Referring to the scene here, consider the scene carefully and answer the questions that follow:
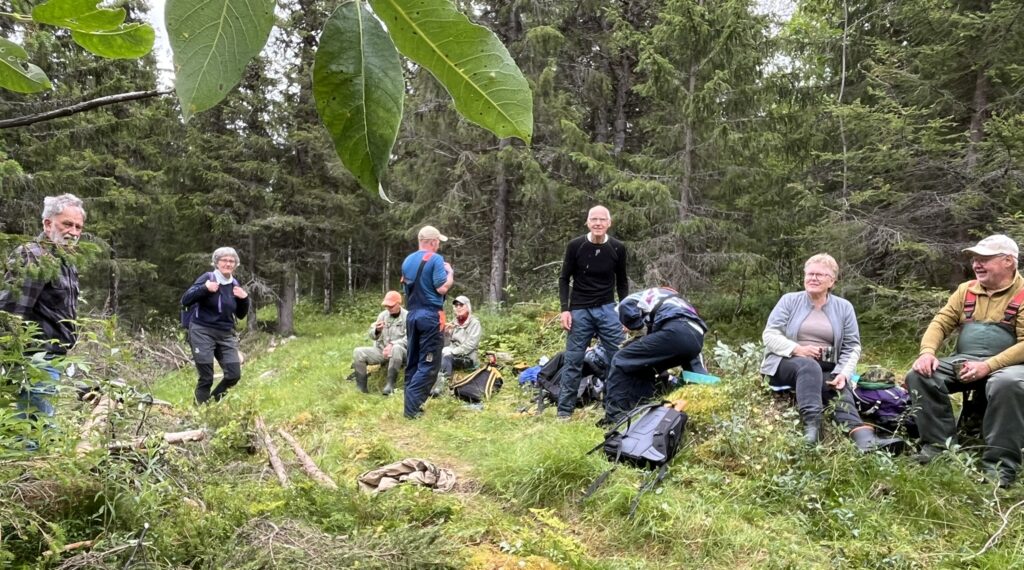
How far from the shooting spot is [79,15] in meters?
0.41

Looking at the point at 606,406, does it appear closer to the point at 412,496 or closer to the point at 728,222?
the point at 412,496

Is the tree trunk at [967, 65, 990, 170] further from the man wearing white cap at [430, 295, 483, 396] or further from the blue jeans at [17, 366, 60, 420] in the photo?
the blue jeans at [17, 366, 60, 420]

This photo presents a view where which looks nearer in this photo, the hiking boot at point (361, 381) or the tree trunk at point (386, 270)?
the hiking boot at point (361, 381)

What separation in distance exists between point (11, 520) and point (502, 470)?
239 cm

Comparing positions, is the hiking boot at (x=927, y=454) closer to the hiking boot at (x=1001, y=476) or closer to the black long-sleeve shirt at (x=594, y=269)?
the hiking boot at (x=1001, y=476)

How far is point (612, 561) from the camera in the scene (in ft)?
8.41

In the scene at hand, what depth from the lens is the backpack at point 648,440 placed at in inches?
132

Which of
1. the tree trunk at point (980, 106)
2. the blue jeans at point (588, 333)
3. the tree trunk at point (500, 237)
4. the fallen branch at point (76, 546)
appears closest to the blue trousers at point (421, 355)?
the blue jeans at point (588, 333)

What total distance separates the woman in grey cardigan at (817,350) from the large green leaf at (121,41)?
374 centimetres

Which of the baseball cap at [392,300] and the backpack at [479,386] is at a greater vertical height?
the baseball cap at [392,300]

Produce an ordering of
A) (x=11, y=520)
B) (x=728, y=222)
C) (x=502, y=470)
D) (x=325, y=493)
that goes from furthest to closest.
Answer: (x=728, y=222) < (x=502, y=470) < (x=325, y=493) < (x=11, y=520)

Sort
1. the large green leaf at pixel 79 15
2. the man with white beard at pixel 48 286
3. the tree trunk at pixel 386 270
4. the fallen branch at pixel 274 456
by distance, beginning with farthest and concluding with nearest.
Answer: the tree trunk at pixel 386 270, the fallen branch at pixel 274 456, the man with white beard at pixel 48 286, the large green leaf at pixel 79 15

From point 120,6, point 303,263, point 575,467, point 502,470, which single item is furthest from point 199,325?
point 303,263

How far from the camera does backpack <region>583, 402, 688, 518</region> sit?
3.36 meters
